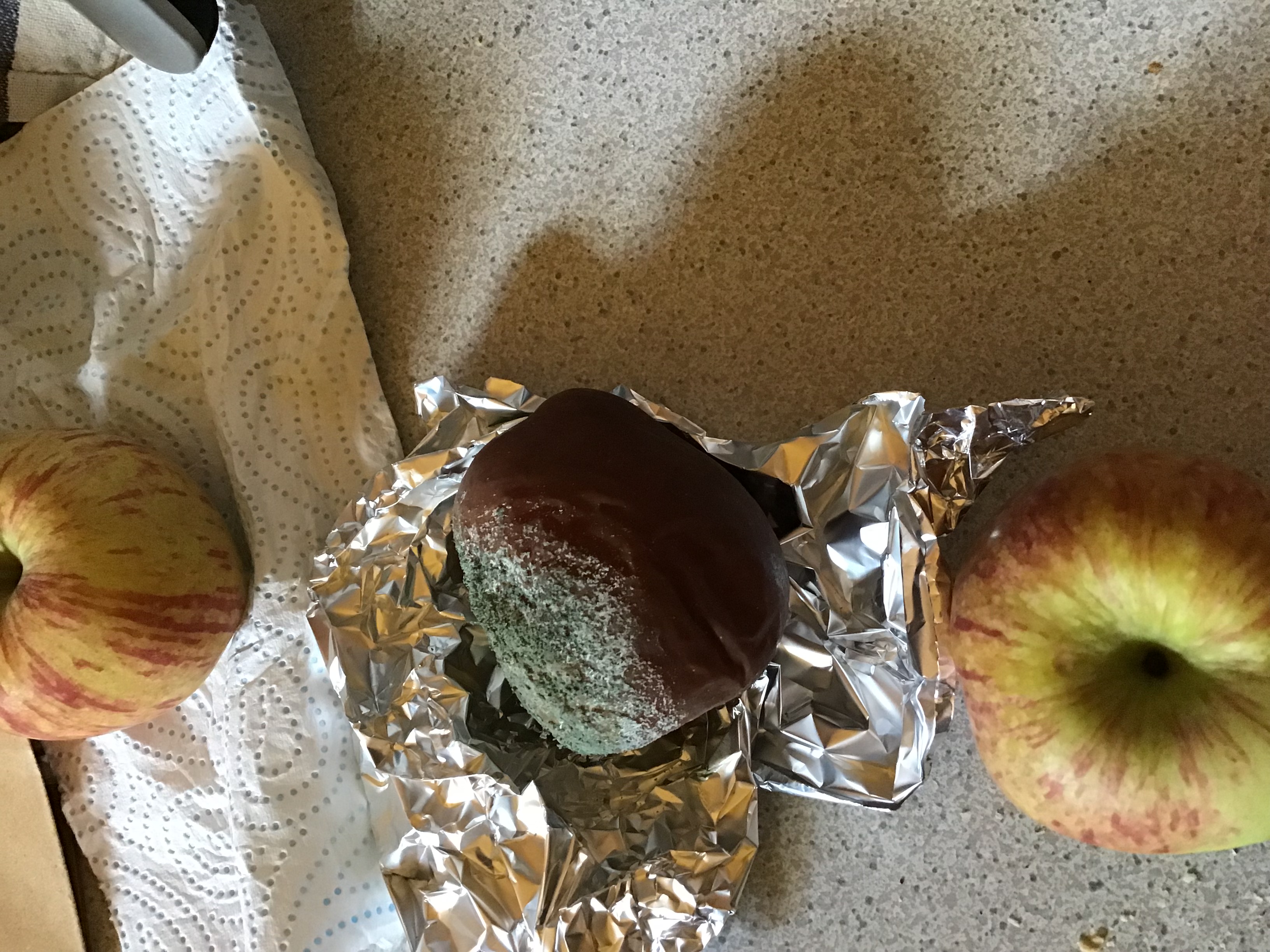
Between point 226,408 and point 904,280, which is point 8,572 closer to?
point 226,408

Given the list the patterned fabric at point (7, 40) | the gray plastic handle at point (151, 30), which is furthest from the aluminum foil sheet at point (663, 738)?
the patterned fabric at point (7, 40)

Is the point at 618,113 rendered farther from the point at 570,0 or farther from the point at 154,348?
the point at 154,348

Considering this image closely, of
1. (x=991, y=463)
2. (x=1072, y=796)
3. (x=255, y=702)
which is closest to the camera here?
(x=1072, y=796)

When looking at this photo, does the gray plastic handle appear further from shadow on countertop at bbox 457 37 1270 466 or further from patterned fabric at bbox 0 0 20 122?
shadow on countertop at bbox 457 37 1270 466

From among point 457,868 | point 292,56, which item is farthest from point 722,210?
point 457,868

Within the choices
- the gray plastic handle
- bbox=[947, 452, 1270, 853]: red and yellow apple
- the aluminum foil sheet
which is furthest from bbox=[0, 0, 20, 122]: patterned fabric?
bbox=[947, 452, 1270, 853]: red and yellow apple

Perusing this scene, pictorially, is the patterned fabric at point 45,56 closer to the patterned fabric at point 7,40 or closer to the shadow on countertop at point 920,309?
the patterned fabric at point 7,40
